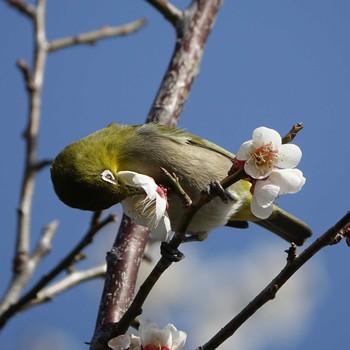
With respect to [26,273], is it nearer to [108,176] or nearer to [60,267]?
[60,267]

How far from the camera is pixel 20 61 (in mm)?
5098

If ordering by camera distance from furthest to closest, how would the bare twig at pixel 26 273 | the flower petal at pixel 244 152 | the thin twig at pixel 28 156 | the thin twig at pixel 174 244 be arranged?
the thin twig at pixel 28 156
the bare twig at pixel 26 273
the flower petal at pixel 244 152
the thin twig at pixel 174 244

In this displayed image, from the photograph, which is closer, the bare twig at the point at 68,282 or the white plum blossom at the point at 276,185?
the white plum blossom at the point at 276,185

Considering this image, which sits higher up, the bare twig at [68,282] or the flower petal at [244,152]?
the flower petal at [244,152]

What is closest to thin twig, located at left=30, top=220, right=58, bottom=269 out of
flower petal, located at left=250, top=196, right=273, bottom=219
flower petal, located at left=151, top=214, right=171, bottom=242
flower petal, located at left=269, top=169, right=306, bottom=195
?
flower petal, located at left=151, top=214, right=171, bottom=242

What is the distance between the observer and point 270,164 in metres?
2.60

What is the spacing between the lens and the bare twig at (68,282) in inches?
178

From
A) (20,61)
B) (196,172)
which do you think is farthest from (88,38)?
(196,172)

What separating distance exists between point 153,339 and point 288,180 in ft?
2.74

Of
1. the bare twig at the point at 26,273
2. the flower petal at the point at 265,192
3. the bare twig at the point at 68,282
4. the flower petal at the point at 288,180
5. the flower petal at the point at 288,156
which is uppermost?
the flower petal at the point at 288,156

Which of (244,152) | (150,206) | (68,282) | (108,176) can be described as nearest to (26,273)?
(68,282)

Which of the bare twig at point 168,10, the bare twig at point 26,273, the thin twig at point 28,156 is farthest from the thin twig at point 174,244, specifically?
the bare twig at point 168,10

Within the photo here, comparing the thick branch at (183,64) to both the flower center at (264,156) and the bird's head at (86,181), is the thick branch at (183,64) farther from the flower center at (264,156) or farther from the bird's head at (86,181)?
→ the flower center at (264,156)

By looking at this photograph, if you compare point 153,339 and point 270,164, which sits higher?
point 270,164
